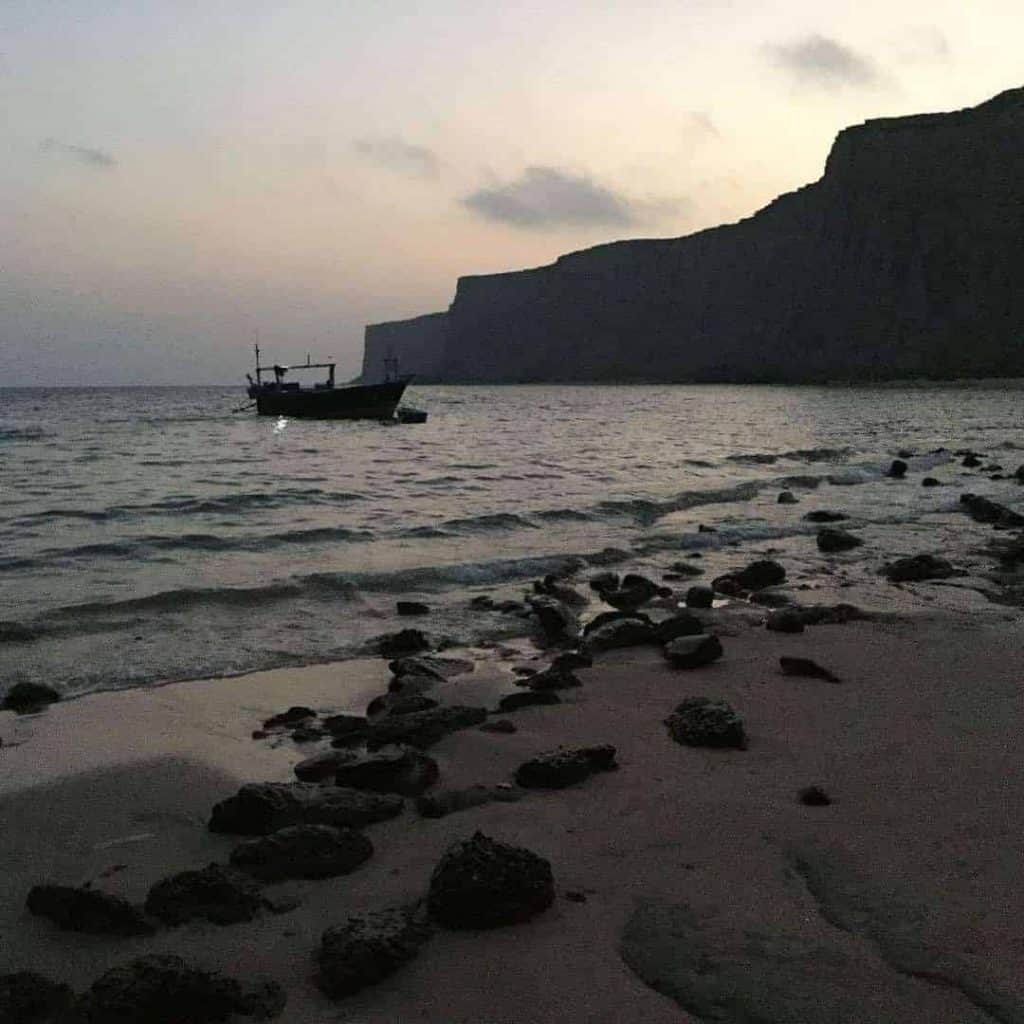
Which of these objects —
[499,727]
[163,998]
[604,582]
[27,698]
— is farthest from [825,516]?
[163,998]

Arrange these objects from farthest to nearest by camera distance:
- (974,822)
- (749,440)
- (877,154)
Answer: (877,154)
(749,440)
(974,822)

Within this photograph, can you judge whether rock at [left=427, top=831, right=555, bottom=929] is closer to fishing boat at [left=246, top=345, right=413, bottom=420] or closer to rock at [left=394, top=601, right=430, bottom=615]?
rock at [left=394, top=601, right=430, bottom=615]

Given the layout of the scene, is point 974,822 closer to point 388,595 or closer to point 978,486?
point 388,595

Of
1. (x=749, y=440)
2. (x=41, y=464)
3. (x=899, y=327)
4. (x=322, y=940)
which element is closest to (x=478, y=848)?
(x=322, y=940)

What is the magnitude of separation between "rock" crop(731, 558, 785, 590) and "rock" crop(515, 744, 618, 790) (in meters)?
5.50

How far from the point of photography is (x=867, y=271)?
10012cm

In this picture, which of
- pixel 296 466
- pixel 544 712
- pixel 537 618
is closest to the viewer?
pixel 544 712

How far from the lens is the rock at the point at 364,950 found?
279 cm

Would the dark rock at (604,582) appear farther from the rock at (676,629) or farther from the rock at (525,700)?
the rock at (525,700)

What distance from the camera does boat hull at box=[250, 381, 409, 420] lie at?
4872cm

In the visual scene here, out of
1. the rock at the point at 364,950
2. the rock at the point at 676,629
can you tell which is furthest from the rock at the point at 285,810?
the rock at the point at 676,629

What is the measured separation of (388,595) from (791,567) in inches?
186

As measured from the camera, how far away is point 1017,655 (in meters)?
6.63

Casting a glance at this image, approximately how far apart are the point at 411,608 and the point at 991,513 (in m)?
10.3
